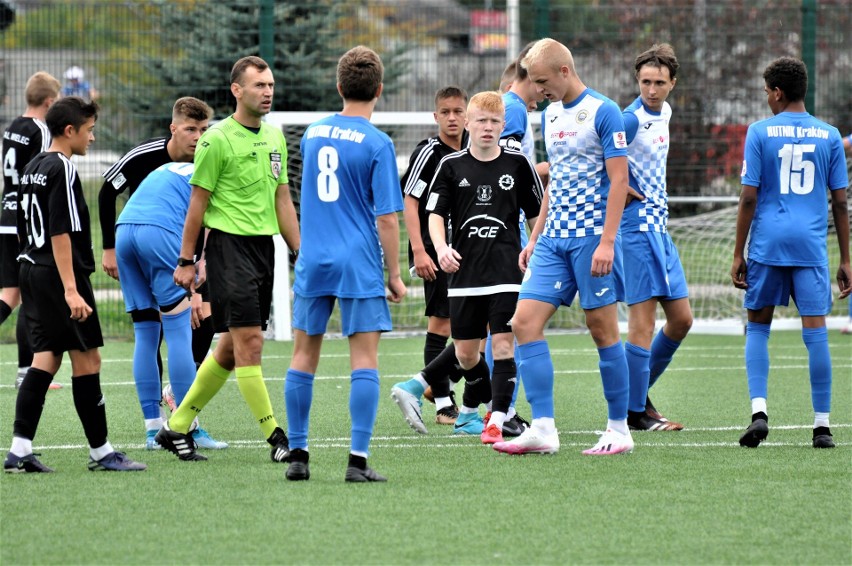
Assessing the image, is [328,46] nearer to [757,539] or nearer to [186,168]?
[186,168]

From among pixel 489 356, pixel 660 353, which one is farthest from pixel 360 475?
pixel 660 353

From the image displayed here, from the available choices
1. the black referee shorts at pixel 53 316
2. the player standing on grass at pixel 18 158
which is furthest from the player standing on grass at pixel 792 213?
the player standing on grass at pixel 18 158

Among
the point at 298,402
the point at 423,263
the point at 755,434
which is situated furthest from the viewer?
the point at 755,434

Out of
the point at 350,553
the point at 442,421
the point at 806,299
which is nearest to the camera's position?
the point at 350,553

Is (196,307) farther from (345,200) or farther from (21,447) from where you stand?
(345,200)

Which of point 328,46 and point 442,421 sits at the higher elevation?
point 328,46

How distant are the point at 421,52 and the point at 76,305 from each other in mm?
10757

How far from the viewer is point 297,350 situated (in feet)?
19.3

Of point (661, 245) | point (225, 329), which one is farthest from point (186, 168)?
point (661, 245)

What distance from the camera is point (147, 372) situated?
273 inches

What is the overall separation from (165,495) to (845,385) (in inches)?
233

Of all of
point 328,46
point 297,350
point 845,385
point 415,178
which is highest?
point 328,46

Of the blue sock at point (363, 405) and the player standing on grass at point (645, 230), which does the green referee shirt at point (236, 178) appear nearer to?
the blue sock at point (363, 405)

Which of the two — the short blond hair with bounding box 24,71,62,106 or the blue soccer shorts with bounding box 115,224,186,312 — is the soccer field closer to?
the blue soccer shorts with bounding box 115,224,186,312
